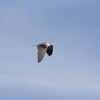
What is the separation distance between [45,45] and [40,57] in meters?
3.95

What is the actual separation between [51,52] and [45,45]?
405 cm

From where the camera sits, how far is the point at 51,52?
4675 cm

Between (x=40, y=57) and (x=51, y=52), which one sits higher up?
(x=51, y=52)

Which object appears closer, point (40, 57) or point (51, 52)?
point (40, 57)

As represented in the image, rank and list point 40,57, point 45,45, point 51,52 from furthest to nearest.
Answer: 1. point 51,52
2. point 45,45
3. point 40,57

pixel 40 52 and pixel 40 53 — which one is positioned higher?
pixel 40 52

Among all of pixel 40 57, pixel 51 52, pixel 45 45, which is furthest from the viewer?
pixel 51 52

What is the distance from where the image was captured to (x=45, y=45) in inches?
1694

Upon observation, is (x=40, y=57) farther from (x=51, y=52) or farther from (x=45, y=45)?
(x=51, y=52)

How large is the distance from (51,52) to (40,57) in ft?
24.1

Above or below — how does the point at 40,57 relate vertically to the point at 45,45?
below

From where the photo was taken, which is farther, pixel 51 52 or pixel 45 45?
pixel 51 52

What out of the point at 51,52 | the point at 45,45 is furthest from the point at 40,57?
the point at 51,52

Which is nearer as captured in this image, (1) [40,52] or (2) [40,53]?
(2) [40,53]
